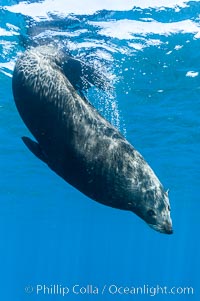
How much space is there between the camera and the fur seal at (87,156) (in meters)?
3.65

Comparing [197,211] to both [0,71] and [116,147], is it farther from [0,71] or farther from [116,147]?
[116,147]

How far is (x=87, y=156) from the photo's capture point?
3684 mm

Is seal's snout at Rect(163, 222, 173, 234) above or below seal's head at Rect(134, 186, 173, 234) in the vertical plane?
below

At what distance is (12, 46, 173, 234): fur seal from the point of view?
144 inches

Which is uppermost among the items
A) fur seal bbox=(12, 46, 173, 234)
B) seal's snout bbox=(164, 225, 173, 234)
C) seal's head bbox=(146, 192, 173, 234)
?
fur seal bbox=(12, 46, 173, 234)

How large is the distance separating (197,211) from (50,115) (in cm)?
5346

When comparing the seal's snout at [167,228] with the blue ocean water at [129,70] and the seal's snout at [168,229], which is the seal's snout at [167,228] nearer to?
the seal's snout at [168,229]

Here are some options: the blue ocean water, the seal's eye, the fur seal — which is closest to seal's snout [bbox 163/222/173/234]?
the fur seal

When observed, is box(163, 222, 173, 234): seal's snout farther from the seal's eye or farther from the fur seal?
the seal's eye

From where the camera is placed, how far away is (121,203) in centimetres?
372

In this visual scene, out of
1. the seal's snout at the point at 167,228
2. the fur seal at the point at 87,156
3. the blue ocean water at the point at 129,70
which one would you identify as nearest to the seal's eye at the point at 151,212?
the fur seal at the point at 87,156

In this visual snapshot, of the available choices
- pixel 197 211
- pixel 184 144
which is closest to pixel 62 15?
pixel 184 144

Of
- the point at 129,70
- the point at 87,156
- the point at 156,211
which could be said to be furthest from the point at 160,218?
the point at 129,70

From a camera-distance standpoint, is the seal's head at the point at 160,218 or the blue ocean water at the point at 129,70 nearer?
the seal's head at the point at 160,218
